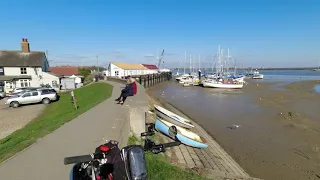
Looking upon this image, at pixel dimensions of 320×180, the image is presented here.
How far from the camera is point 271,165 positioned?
846cm

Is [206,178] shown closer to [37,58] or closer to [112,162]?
[112,162]

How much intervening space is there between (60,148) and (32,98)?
19.2 meters

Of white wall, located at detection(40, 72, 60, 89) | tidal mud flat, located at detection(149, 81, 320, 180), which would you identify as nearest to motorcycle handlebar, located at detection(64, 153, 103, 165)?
tidal mud flat, located at detection(149, 81, 320, 180)

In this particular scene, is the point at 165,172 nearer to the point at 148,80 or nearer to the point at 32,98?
the point at 32,98

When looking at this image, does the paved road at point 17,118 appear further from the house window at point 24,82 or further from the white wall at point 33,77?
the house window at point 24,82

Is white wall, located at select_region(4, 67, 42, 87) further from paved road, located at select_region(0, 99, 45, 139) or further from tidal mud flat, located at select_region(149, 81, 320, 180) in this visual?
tidal mud flat, located at select_region(149, 81, 320, 180)

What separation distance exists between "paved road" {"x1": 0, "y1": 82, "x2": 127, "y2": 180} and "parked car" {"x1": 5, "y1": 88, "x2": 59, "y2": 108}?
51.1ft

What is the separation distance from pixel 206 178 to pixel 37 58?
39945 millimetres

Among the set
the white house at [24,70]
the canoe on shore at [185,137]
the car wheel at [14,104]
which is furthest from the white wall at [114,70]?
the canoe on shore at [185,137]

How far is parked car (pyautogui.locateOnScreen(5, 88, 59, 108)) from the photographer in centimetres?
2148

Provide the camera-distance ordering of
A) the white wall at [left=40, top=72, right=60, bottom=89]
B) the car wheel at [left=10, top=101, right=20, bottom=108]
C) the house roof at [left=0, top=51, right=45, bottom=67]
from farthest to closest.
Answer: the white wall at [left=40, top=72, right=60, bottom=89] → the house roof at [left=0, top=51, right=45, bottom=67] → the car wheel at [left=10, top=101, right=20, bottom=108]

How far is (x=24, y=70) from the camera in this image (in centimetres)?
3584

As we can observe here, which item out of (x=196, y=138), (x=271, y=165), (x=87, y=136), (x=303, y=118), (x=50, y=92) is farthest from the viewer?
(x=50, y=92)

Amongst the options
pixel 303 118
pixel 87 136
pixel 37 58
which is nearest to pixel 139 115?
pixel 87 136
